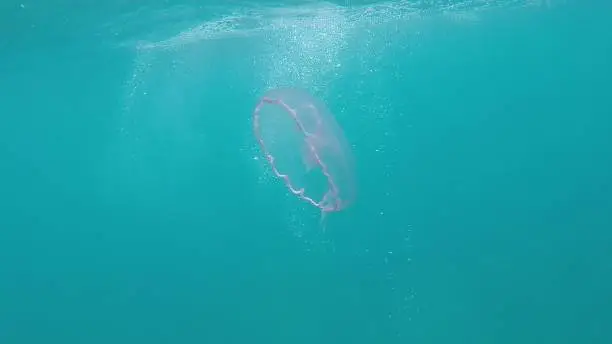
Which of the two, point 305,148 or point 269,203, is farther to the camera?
point 269,203

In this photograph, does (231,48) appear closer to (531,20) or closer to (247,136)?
(247,136)

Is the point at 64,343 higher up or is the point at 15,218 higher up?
the point at 15,218

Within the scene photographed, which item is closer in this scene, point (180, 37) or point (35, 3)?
point (35, 3)

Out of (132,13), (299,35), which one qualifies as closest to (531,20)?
(299,35)

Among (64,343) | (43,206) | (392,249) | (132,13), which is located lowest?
(64,343)

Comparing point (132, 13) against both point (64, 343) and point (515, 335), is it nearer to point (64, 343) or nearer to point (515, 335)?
point (64, 343)

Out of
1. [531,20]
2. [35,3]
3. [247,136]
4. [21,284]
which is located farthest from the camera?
[247,136]

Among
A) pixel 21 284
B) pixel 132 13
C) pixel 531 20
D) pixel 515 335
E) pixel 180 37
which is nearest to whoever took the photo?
pixel 132 13

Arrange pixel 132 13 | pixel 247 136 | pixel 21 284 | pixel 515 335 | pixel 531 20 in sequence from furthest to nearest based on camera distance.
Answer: pixel 247 136, pixel 21 284, pixel 531 20, pixel 515 335, pixel 132 13

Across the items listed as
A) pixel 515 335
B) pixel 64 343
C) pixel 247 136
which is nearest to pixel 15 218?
pixel 64 343
